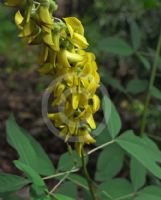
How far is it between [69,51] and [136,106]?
8.88ft

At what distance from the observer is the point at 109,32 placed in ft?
13.7

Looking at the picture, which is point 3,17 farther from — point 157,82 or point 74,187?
point 74,187

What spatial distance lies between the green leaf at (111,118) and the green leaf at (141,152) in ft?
0.18

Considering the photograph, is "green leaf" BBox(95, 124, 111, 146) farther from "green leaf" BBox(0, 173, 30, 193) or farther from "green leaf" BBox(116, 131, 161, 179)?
"green leaf" BBox(0, 173, 30, 193)

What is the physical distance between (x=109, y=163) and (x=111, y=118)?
329mm

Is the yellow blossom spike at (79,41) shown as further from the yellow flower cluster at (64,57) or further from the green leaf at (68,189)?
the green leaf at (68,189)

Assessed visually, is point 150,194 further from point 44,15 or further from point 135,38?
point 135,38

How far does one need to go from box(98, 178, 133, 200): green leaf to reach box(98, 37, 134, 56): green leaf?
0.94 metres

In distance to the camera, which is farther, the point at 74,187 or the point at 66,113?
the point at 74,187

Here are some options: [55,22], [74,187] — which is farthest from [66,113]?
[74,187]

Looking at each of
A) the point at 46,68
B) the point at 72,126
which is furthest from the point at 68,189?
the point at 46,68

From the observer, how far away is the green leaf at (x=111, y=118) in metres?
1.63

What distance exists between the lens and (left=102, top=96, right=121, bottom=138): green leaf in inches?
64.3

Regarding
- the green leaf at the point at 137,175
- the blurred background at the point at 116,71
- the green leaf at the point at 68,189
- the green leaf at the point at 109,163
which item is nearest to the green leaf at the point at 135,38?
the blurred background at the point at 116,71
